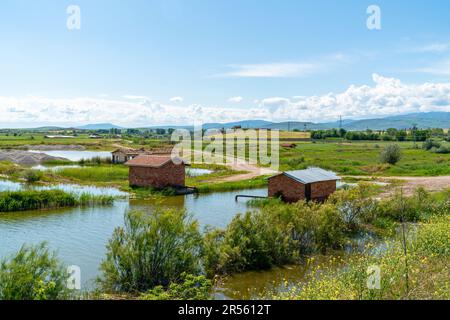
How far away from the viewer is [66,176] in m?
41.7

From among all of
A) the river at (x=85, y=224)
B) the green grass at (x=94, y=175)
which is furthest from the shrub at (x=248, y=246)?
the green grass at (x=94, y=175)

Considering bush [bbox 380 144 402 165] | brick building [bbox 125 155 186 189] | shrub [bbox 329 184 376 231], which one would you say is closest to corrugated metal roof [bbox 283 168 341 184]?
shrub [bbox 329 184 376 231]

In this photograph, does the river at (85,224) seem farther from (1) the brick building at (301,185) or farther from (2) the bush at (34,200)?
(1) the brick building at (301,185)

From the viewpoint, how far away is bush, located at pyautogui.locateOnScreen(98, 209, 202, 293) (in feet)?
44.9

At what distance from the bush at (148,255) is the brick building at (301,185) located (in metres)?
15.2

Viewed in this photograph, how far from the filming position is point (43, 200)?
27.4 m

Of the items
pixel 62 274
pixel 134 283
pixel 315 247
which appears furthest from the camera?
pixel 315 247

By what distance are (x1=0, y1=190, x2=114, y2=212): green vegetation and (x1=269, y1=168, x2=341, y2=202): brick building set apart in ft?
35.7

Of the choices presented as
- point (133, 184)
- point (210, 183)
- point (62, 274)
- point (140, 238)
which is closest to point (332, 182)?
point (210, 183)

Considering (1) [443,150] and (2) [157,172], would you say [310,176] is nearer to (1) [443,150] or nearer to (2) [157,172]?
(2) [157,172]

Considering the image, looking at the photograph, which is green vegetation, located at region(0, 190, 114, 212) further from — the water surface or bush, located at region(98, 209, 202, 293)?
the water surface

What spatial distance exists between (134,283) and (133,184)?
22.9m
